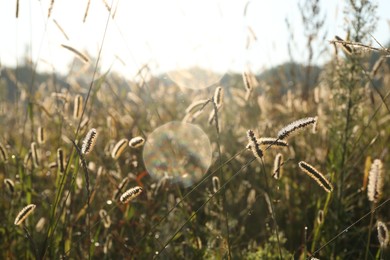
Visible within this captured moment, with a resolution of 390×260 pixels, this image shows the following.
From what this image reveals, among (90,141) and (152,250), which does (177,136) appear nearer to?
(152,250)

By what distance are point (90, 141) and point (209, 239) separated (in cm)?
105

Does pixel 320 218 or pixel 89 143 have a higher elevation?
pixel 89 143

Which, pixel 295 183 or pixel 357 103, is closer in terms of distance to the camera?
pixel 357 103

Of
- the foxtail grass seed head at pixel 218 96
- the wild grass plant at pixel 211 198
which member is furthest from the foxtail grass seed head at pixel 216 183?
the foxtail grass seed head at pixel 218 96

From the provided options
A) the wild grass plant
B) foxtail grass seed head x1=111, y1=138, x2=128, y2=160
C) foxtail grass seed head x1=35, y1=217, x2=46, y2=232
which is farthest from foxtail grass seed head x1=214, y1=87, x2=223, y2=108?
foxtail grass seed head x1=35, y1=217, x2=46, y2=232

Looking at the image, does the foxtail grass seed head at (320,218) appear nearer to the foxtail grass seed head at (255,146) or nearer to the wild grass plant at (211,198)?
the wild grass plant at (211,198)

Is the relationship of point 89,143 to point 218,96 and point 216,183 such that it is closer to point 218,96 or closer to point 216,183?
point 218,96

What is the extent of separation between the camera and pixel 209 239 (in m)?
2.26

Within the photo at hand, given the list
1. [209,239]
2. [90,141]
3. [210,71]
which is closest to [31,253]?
[209,239]

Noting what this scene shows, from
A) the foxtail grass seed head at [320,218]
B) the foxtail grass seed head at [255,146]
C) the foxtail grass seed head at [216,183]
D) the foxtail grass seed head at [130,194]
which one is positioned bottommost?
the foxtail grass seed head at [320,218]

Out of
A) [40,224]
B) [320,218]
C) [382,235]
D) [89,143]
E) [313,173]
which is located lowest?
[320,218]

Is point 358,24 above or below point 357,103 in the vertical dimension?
above

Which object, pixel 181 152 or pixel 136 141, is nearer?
pixel 136 141

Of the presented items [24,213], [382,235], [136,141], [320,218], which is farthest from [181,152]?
[382,235]
